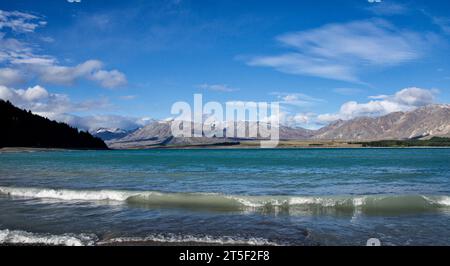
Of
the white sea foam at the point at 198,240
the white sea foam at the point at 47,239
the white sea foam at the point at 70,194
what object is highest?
the white sea foam at the point at 198,240

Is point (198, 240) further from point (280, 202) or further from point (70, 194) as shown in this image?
point (70, 194)

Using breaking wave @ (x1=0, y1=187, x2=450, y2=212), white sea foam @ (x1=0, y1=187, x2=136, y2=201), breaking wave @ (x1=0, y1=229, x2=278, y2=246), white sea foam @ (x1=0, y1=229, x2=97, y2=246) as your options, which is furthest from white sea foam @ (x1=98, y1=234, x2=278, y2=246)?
white sea foam @ (x1=0, y1=187, x2=136, y2=201)

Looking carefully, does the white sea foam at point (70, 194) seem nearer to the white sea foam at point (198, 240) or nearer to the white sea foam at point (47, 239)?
the white sea foam at point (47, 239)

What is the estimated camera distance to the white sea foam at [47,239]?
14930mm

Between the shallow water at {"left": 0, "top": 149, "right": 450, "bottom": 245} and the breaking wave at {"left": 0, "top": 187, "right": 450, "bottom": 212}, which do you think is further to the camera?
the breaking wave at {"left": 0, "top": 187, "right": 450, "bottom": 212}

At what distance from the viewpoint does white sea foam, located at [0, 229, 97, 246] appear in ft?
49.0

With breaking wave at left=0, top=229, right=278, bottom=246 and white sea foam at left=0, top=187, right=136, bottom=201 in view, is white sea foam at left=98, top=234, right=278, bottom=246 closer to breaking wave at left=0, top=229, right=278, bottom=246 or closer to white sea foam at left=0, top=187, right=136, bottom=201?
breaking wave at left=0, top=229, right=278, bottom=246

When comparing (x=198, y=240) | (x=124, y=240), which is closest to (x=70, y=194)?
(x=124, y=240)

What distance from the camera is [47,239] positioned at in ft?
50.6

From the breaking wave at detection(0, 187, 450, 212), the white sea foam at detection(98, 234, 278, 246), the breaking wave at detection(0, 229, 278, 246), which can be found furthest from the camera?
the breaking wave at detection(0, 187, 450, 212)

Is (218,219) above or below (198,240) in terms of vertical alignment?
below

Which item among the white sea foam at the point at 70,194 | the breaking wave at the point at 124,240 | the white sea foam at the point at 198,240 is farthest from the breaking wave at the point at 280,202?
the breaking wave at the point at 124,240
